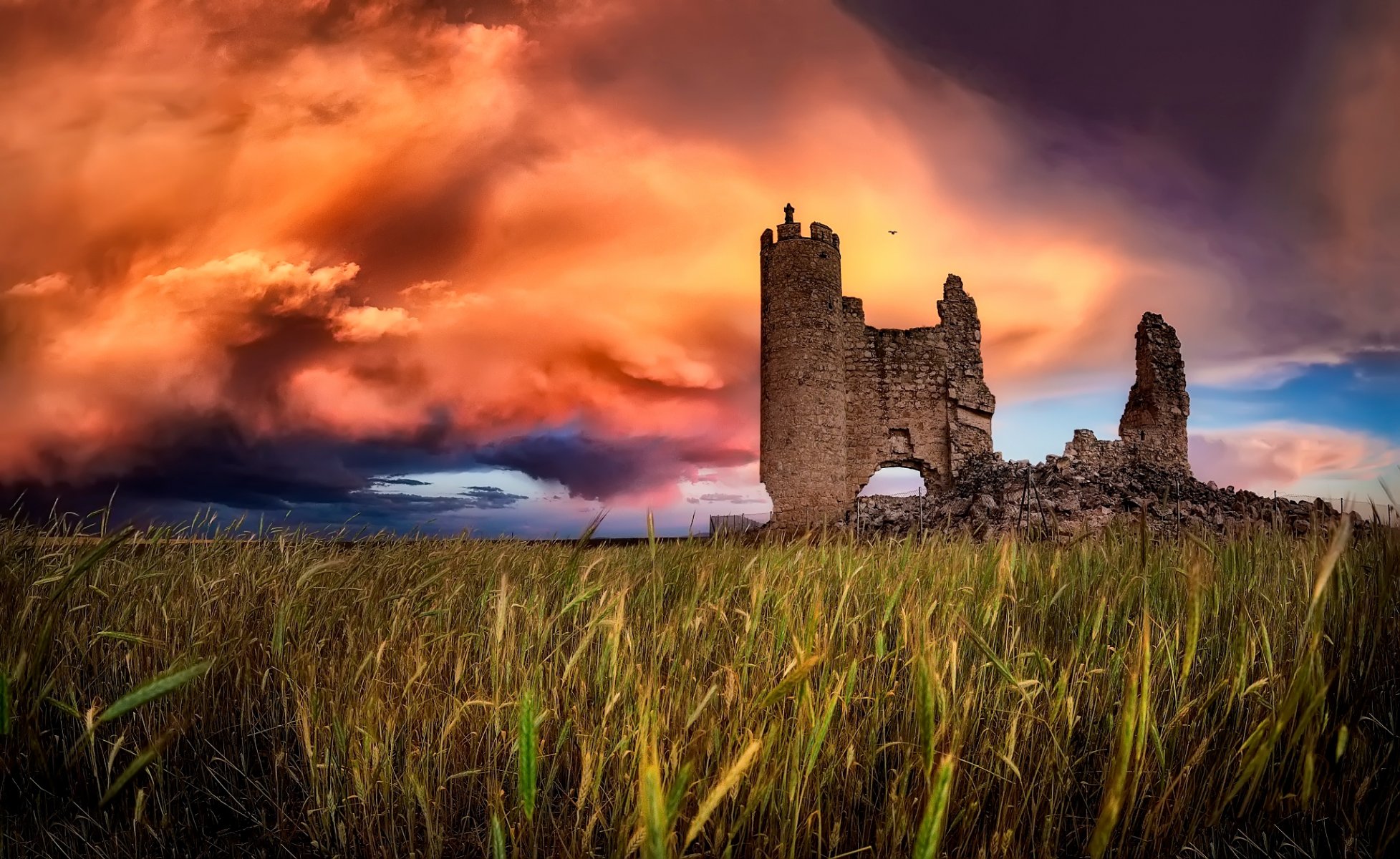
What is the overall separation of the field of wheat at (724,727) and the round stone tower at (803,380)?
14.0 metres

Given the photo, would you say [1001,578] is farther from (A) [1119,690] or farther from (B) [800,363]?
(B) [800,363]

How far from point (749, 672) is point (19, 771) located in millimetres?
1572

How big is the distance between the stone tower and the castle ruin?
0.02 metres

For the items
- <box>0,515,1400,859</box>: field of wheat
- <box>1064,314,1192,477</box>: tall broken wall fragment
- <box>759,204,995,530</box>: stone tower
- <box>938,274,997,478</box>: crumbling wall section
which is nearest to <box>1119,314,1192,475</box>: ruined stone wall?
<box>1064,314,1192,477</box>: tall broken wall fragment

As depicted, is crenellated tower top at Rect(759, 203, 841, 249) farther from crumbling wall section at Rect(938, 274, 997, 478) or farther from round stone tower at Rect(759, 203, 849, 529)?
crumbling wall section at Rect(938, 274, 997, 478)

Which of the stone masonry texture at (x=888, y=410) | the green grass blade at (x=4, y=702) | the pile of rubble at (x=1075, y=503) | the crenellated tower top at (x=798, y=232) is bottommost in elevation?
the green grass blade at (x=4, y=702)

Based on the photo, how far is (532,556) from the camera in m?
3.94

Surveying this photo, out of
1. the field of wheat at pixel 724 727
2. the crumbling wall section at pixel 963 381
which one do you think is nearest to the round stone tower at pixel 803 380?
the crumbling wall section at pixel 963 381

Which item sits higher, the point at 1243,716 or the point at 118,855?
the point at 1243,716

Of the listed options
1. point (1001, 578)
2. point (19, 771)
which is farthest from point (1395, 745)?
point (19, 771)

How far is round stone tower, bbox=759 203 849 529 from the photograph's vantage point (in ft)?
54.4

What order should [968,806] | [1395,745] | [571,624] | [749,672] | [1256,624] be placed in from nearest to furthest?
[968,806] → [1395,745] → [749,672] → [1256,624] → [571,624]

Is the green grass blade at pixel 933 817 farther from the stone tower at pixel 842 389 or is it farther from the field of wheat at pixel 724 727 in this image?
the stone tower at pixel 842 389

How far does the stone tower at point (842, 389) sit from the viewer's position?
16.7m
